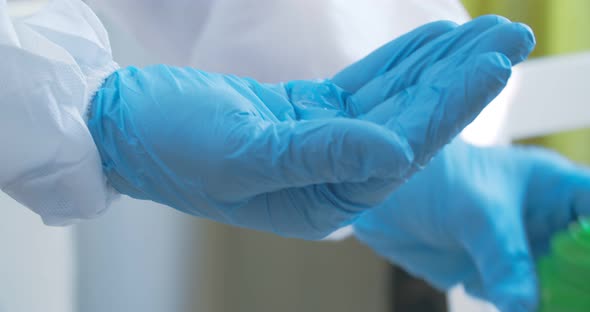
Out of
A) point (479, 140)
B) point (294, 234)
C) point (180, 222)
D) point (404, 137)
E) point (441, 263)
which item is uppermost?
point (404, 137)

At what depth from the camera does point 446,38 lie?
1.71 feet

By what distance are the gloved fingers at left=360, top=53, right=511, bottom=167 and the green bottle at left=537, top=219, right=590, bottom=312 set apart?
0.47 m

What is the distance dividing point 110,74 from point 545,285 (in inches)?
23.6

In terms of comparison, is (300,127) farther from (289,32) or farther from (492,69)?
(289,32)

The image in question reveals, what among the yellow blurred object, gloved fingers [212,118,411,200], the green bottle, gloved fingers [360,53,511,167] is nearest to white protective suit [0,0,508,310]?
gloved fingers [212,118,411,200]

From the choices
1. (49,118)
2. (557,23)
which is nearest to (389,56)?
(49,118)

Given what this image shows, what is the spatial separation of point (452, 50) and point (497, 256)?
16.5 inches

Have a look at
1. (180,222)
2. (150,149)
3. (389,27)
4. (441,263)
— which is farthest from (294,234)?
(180,222)

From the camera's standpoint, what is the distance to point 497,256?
2.84 ft

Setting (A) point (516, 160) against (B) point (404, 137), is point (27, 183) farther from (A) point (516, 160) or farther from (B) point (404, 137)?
(A) point (516, 160)

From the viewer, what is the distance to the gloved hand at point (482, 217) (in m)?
0.86

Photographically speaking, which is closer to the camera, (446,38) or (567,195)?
(446,38)

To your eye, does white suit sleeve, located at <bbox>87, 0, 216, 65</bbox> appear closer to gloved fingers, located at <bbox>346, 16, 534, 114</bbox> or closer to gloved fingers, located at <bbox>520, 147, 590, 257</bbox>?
gloved fingers, located at <bbox>346, 16, 534, 114</bbox>

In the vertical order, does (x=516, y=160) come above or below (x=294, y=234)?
below
